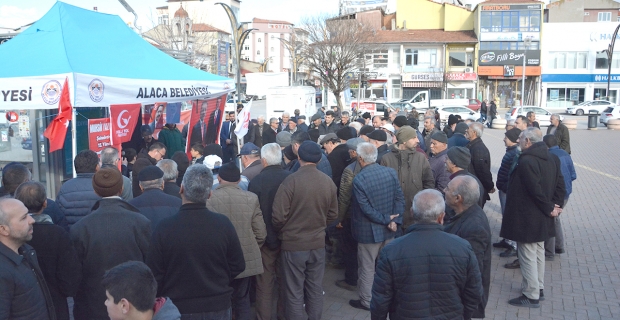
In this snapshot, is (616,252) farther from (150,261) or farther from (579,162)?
(579,162)

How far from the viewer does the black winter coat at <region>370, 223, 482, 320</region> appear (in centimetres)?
334

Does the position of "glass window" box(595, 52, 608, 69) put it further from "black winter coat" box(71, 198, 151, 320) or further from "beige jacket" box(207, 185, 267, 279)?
"black winter coat" box(71, 198, 151, 320)

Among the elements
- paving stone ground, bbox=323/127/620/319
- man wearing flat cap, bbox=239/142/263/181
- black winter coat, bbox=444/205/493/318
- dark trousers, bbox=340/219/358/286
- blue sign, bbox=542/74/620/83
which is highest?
blue sign, bbox=542/74/620/83

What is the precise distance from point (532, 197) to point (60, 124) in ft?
18.1

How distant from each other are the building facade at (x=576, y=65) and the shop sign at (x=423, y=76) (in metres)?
10.8

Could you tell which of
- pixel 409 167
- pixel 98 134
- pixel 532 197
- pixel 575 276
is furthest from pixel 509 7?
pixel 98 134

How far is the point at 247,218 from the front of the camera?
15.1 feet

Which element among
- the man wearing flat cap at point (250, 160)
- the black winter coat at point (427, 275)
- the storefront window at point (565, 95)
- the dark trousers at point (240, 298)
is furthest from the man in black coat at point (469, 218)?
the storefront window at point (565, 95)

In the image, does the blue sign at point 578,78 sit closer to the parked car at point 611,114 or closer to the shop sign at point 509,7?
the shop sign at point 509,7

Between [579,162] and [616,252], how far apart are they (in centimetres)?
1127

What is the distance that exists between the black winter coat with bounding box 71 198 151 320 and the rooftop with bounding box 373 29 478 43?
50863mm

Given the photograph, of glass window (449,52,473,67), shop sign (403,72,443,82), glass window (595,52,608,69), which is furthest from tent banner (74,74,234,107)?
glass window (595,52,608,69)

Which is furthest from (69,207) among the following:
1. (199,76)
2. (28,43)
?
(199,76)

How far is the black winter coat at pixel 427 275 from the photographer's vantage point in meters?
3.34
